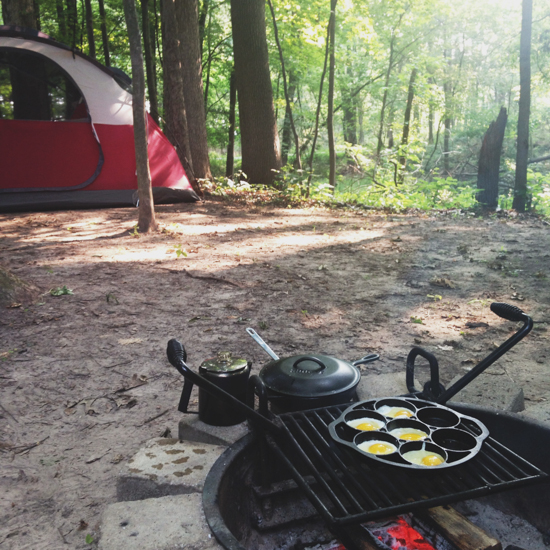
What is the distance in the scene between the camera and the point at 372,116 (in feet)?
88.3

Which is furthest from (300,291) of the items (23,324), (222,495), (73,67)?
(73,67)

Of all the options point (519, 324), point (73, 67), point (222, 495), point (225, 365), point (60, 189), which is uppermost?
point (73, 67)

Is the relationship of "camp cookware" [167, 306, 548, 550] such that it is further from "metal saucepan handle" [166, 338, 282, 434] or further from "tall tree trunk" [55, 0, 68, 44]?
"tall tree trunk" [55, 0, 68, 44]

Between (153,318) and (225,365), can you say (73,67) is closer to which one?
(153,318)

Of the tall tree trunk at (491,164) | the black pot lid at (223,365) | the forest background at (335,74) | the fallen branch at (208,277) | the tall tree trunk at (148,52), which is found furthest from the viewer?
the tall tree trunk at (148,52)

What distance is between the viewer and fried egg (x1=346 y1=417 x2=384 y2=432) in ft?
5.19

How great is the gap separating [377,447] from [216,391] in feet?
1.75

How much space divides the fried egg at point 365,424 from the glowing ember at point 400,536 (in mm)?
334

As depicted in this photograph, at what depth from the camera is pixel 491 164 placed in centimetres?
951

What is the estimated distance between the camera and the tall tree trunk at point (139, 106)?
18.2 ft

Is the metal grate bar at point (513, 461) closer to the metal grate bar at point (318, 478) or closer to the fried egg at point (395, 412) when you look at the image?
the fried egg at point (395, 412)

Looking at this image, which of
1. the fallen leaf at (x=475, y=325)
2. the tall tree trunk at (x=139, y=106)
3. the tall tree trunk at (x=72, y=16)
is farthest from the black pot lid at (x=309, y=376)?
the tall tree trunk at (x=72, y=16)

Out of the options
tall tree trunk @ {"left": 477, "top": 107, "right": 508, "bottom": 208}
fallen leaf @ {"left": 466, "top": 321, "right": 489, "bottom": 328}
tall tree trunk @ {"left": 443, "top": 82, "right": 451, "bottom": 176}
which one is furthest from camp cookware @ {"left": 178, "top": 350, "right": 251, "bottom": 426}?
tall tree trunk @ {"left": 443, "top": 82, "right": 451, "bottom": 176}

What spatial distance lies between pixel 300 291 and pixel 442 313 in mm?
1269
